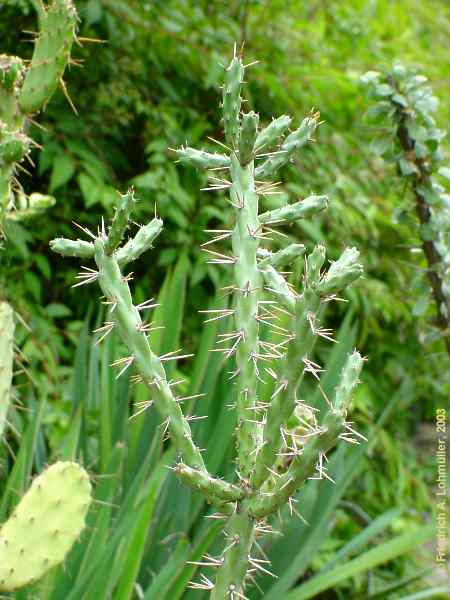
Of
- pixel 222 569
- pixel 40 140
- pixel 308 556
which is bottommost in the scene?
pixel 308 556

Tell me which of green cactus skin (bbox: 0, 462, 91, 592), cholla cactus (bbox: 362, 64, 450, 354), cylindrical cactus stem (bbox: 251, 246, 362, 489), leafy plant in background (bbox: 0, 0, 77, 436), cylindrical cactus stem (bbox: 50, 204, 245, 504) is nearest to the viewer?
cylindrical cactus stem (bbox: 251, 246, 362, 489)

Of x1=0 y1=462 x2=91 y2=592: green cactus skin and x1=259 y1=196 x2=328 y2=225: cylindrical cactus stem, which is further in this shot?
x1=0 y1=462 x2=91 y2=592: green cactus skin

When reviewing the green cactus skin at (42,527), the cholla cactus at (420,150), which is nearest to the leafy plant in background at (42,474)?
the green cactus skin at (42,527)

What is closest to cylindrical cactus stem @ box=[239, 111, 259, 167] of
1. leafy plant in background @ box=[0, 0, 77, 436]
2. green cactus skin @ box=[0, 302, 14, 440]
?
leafy plant in background @ box=[0, 0, 77, 436]

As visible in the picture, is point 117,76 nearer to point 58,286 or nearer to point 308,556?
point 58,286

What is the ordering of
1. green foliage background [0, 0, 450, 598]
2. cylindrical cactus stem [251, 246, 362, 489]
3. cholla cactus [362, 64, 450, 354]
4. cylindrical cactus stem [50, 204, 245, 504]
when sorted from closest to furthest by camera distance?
1. cylindrical cactus stem [251, 246, 362, 489]
2. cylindrical cactus stem [50, 204, 245, 504]
3. cholla cactus [362, 64, 450, 354]
4. green foliage background [0, 0, 450, 598]

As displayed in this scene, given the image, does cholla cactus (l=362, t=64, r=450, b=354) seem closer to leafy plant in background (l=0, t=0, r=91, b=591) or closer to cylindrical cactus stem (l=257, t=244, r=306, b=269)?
leafy plant in background (l=0, t=0, r=91, b=591)

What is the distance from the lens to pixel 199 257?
105 inches

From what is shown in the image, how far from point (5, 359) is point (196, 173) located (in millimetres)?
1381

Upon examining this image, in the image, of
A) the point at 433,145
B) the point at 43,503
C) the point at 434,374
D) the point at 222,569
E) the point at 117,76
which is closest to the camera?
the point at 222,569

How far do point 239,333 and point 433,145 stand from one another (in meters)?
1.04

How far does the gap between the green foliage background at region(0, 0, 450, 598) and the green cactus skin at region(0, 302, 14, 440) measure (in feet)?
2.52

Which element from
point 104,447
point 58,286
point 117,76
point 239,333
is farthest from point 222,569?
point 117,76

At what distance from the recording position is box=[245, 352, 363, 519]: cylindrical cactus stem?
855mm
